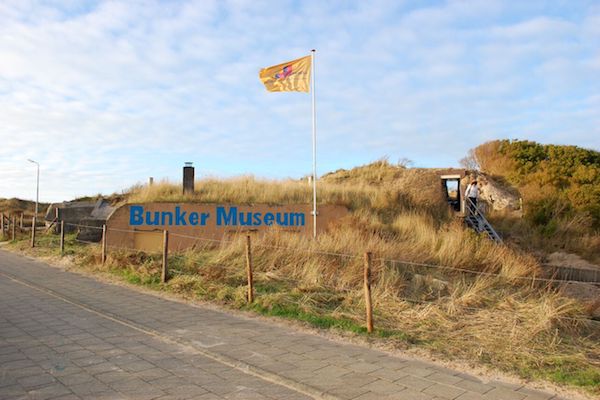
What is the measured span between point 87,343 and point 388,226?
1462 cm

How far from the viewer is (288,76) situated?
15.9 metres

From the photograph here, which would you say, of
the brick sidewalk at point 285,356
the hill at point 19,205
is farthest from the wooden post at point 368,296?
the hill at point 19,205

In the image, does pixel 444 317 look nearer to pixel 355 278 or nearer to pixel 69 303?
pixel 355 278

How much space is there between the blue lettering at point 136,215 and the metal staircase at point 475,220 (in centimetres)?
1418

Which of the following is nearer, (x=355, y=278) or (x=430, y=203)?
(x=355, y=278)

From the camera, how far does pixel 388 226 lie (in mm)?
19453

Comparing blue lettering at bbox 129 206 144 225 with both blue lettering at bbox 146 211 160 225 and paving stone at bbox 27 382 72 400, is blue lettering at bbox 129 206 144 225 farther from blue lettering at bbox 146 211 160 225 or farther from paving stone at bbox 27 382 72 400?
paving stone at bbox 27 382 72 400

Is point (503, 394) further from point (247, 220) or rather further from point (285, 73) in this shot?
point (247, 220)

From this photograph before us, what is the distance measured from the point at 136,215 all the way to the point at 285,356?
40.8ft

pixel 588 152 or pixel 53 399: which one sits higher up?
pixel 588 152

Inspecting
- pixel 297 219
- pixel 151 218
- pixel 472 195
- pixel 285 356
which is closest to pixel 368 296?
pixel 285 356

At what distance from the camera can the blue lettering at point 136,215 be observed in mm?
16812

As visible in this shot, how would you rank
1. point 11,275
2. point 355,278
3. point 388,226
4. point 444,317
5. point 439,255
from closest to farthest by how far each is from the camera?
point 444,317, point 355,278, point 11,275, point 439,255, point 388,226

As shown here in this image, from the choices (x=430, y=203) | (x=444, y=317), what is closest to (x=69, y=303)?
(x=444, y=317)
